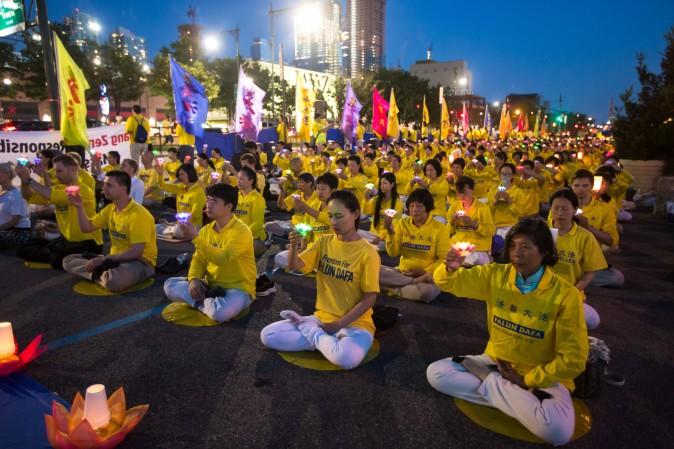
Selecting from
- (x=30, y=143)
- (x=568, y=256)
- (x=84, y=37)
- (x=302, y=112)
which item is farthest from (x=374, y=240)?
(x=84, y=37)

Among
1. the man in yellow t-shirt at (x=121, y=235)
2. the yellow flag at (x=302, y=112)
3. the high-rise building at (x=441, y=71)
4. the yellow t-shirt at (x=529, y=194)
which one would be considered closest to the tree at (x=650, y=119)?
the yellow t-shirt at (x=529, y=194)

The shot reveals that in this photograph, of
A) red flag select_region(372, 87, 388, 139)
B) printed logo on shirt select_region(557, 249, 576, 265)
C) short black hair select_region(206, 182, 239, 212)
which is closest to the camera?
printed logo on shirt select_region(557, 249, 576, 265)

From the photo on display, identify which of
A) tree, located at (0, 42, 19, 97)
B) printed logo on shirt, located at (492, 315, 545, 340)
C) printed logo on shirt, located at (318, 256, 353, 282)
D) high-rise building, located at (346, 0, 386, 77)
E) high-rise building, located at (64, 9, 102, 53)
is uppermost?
high-rise building, located at (346, 0, 386, 77)

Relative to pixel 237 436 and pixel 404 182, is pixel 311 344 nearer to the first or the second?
pixel 237 436

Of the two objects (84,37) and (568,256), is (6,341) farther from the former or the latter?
(84,37)

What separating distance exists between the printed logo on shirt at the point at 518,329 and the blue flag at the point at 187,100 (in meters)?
10.3

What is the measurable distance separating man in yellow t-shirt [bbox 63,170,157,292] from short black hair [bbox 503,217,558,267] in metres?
4.52

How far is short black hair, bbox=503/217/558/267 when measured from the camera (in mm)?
2990

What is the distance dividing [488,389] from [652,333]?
2.73m

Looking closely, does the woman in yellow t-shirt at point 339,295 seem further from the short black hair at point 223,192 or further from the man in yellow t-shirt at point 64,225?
the man in yellow t-shirt at point 64,225

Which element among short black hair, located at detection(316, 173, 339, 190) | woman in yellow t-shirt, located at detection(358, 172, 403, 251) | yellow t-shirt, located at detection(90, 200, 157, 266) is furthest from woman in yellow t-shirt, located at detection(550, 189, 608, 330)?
yellow t-shirt, located at detection(90, 200, 157, 266)

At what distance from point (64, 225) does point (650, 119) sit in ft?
53.6

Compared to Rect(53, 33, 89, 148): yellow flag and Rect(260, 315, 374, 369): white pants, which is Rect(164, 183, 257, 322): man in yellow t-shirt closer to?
Rect(260, 315, 374, 369): white pants

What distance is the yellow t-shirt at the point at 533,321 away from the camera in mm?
2930
